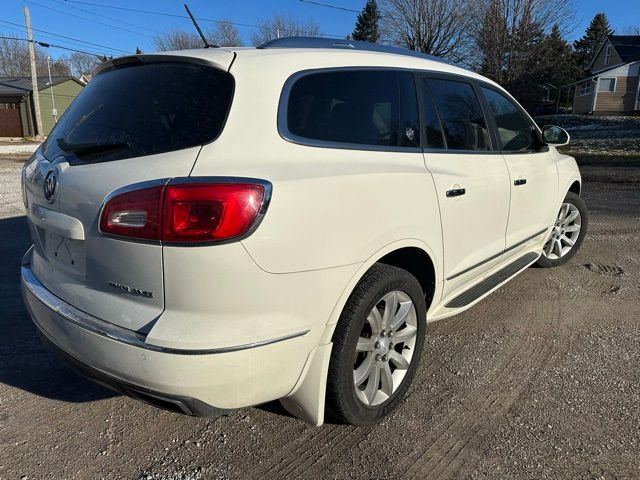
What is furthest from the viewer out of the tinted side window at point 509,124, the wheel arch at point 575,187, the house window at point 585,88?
the house window at point 585,88

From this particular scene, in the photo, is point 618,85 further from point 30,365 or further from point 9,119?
point 30,365

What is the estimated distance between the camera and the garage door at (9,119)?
35.6 meters

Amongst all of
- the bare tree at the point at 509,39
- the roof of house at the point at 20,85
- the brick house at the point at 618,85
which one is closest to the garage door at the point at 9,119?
the roof of house at the point at 20,85

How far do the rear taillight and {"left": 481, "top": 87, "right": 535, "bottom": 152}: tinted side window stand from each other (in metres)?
2.39

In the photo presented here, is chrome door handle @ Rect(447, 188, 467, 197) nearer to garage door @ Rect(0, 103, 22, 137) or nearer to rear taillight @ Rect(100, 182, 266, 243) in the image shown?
rear taillight @ Rect(100, 182, 266, 243)

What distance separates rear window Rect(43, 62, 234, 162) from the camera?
1979mm

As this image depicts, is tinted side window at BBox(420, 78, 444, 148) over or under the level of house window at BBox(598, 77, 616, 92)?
under

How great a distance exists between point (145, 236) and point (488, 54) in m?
31.1

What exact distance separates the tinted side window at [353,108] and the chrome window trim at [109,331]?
3.02 feet

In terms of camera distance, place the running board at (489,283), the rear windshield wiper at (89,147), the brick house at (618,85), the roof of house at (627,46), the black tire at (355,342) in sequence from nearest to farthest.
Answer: the rear windshield wiper at (89,147), the black tire at (355,342), the running board at (489,283), the brick house at (618,85), the roof of house at (627,46)

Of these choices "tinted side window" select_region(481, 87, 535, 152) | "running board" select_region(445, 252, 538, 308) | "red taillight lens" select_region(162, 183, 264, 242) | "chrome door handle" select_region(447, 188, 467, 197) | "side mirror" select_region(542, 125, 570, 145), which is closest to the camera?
"red taillight lens" select_region(162, 183, 264, 242)

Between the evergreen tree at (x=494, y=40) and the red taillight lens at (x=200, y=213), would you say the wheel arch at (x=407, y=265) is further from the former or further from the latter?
the evergreen tree at (x=494, y=40)

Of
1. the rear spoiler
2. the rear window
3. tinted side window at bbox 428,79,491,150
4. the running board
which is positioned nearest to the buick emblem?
the rear window

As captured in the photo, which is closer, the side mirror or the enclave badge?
the enclave badge
